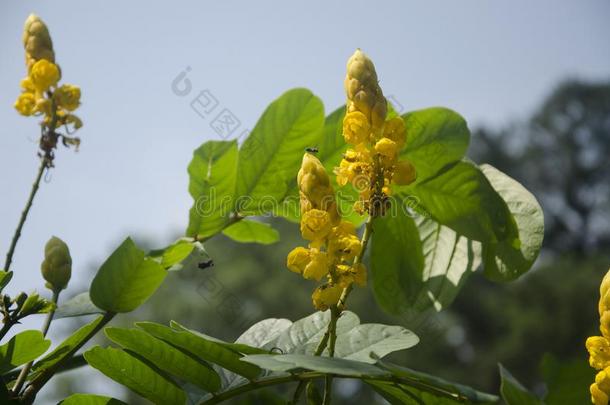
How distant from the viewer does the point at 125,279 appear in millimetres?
863

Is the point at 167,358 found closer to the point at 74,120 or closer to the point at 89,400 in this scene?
the point at 89,400

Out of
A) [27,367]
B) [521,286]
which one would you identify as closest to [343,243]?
[27,367]

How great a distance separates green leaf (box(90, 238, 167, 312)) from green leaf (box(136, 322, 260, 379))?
101mm

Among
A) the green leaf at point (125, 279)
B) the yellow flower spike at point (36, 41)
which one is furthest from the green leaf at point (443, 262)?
the yellow flower spike at point (36, 41)

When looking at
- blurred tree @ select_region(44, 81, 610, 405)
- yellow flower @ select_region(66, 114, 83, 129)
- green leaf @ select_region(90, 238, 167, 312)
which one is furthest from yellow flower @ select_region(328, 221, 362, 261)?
blurred tree @ select_region(44, 81, 610, 405)

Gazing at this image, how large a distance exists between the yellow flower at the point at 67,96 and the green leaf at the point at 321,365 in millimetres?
666

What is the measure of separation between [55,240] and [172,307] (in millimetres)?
21415

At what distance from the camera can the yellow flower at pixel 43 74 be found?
3.70ft

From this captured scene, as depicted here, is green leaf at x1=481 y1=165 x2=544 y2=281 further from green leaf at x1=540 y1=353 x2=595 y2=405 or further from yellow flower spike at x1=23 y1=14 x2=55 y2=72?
yellow flower spike at x1=23 y1=14 x2=55 y2=72

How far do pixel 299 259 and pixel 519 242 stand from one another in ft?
1.48

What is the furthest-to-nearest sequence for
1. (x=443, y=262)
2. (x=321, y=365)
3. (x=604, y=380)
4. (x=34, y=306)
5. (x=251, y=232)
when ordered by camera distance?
(x=251, y=232) → (x=443, y=262) → (x=34, y=306) → (x=604, y=380) → (x=321, y=365)

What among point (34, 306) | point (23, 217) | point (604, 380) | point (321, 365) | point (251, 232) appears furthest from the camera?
point (251, 232)

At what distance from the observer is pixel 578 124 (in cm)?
3528

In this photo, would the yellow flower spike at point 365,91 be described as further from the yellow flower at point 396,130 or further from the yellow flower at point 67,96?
the yellow flower at point 67,96
